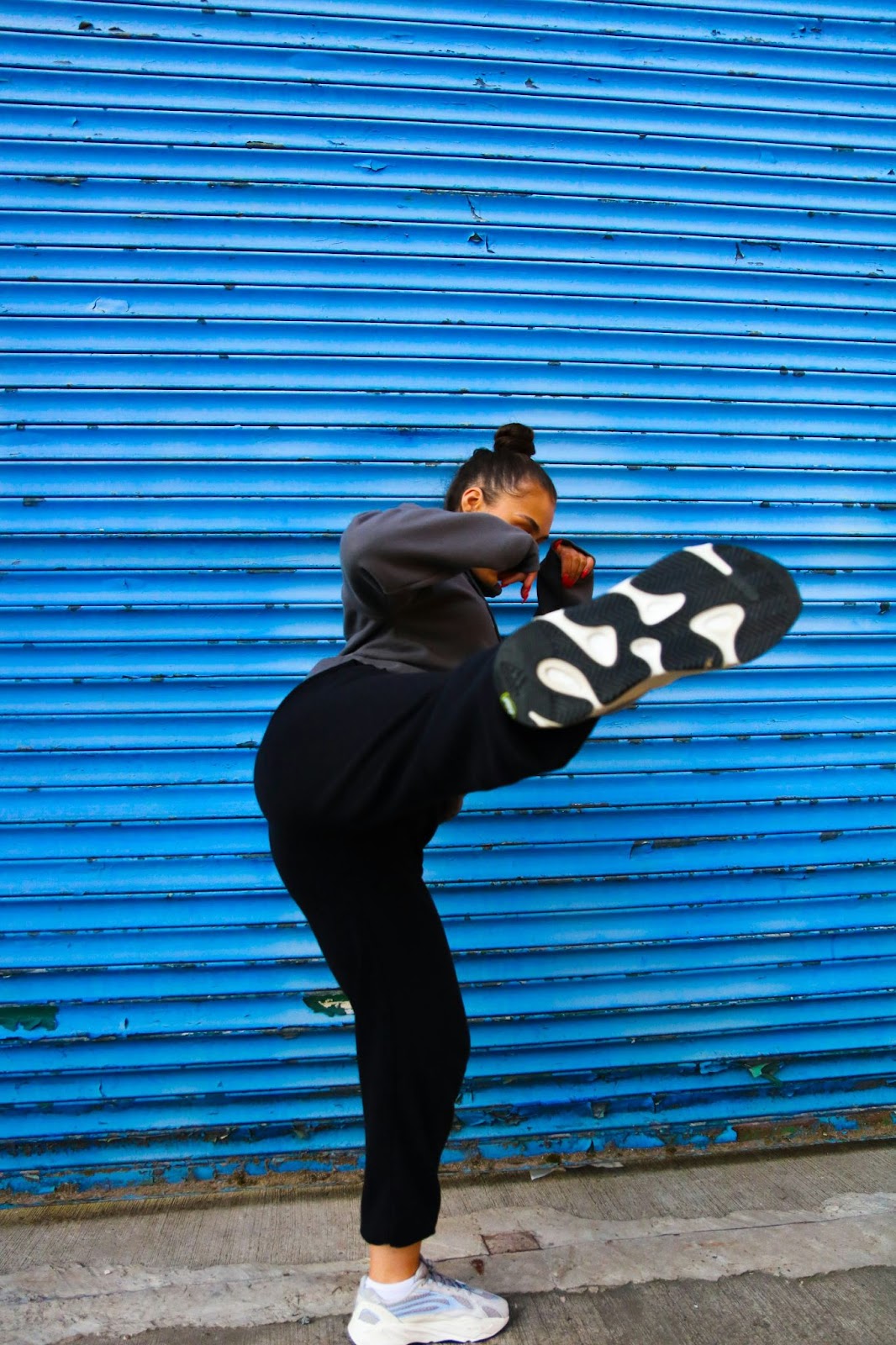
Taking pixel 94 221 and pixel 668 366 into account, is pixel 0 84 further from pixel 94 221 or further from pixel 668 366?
pixel 668 366

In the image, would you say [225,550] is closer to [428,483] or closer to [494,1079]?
[428,483]

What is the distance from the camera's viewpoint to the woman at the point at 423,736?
1406 millimetres

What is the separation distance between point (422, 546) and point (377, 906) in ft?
2.18

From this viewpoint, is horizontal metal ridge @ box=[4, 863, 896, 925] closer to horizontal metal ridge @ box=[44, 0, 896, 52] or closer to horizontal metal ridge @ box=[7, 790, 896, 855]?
horizontal metal ridge @ box=[7, 790, 896, 855]

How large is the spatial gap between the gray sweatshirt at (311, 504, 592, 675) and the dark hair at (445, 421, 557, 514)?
0.26m

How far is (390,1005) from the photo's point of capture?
1.83 meters

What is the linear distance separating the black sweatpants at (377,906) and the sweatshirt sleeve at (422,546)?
0.18 metres

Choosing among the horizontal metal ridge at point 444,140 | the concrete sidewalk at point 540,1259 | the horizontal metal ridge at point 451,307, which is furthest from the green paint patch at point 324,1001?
the horizontal metal ridge at point 444,140

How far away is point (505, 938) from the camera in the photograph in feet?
8.90

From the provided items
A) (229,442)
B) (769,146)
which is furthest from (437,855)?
(769,146)

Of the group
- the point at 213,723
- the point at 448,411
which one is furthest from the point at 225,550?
the point at 448,411

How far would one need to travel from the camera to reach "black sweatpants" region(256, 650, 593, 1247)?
5.27 ft

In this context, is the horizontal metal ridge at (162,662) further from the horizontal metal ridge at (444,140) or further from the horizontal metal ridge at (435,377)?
the horizontal metal ridge at (444,140)

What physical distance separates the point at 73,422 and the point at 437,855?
148 centimetres
